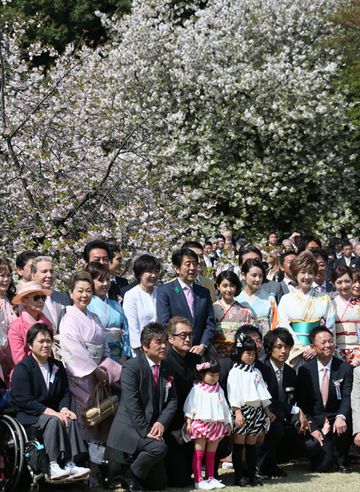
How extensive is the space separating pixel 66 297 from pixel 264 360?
5.52 feet

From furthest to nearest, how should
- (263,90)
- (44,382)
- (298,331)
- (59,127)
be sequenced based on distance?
(263,90) → (59,127) → (298,331) → (44,382)

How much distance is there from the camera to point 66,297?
298 inches

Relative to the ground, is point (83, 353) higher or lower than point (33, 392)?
higher

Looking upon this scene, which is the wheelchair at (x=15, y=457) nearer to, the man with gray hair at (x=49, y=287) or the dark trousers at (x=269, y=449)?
the man with gray hair at (x=49, y=287)

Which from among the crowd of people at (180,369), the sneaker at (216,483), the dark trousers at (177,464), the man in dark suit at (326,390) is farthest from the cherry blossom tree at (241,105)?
the sneaker at (216,483)

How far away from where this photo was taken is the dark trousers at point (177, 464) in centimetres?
675

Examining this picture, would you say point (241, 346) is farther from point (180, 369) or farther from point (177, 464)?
point (177, 464)

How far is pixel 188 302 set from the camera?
7.68 meters

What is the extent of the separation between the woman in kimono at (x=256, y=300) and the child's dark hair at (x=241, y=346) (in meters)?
0.90

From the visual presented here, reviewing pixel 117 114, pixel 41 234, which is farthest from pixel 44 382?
pixel 117 114

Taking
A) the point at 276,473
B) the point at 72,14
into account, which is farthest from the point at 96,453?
the point at 72,14

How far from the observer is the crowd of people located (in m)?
6.47

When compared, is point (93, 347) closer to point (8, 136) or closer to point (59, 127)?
point (8, 136)

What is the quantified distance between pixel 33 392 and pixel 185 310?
1.71 meters
